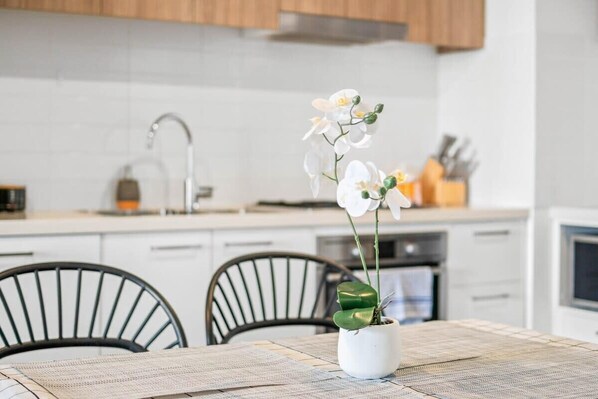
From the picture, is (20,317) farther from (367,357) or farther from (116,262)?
(367,357)

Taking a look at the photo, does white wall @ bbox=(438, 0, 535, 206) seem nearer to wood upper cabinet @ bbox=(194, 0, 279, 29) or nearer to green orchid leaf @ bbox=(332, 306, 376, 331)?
wood upper cabinet @ bbox=(194, 0, 279, 29)

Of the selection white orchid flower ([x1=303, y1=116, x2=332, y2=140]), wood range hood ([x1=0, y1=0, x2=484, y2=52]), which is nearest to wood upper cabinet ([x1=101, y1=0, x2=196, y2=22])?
wood range hood ([x1=0, y1=0, x2=484, y2=52])

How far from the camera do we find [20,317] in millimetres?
3139

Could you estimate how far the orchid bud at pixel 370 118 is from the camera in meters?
1.59

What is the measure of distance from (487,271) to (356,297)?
8.82 ft

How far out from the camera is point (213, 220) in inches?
136

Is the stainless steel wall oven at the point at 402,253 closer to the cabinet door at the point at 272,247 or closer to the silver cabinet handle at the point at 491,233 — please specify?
the cabinet door at the point at 272,247

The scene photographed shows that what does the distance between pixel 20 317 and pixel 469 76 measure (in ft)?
8.36

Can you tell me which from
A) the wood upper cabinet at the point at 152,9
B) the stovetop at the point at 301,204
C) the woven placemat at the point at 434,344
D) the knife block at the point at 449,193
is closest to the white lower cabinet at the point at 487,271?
the knife block at the point at 449,193

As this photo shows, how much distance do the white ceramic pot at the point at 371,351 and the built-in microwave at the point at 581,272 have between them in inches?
101

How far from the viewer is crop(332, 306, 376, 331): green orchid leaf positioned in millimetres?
1595

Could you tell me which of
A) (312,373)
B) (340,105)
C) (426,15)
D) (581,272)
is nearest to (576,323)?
(581,272)

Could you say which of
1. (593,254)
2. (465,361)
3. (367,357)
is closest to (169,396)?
(367,357)

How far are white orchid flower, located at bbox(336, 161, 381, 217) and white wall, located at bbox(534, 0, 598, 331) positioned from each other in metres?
2.87
